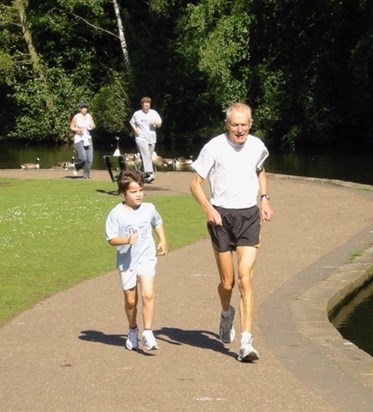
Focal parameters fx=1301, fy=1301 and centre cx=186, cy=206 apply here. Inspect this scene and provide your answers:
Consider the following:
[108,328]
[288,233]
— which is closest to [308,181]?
[288,233]

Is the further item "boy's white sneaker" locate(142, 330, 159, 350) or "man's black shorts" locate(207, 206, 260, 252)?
"man's black shorts" locate(207, 206, 260, 252)

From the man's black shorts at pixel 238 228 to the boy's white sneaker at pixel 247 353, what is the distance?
3.14ft

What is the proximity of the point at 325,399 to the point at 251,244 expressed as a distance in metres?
2.10

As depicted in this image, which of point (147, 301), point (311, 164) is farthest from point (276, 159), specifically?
point (147, 301)

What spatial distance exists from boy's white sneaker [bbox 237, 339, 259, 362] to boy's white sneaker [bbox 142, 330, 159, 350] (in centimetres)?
79

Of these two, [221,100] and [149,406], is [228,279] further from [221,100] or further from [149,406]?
[221,100]

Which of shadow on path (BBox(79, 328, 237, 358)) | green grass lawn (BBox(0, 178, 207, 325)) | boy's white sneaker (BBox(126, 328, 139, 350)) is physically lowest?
green grass lawn (BBox(0, 178, 207, 325))

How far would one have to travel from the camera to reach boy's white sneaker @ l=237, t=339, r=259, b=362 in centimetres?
963

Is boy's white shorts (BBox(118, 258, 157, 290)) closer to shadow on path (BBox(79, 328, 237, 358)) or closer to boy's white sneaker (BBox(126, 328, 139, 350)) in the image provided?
boy's white sneaker (BBox(126, 328, 139, 350))

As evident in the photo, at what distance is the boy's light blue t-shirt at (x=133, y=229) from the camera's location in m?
10.4

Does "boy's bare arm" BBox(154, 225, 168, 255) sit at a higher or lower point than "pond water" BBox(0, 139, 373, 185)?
higher

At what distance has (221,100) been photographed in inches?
2024

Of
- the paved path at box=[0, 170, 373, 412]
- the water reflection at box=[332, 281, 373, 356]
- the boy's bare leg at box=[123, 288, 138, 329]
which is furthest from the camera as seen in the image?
the water reflection at box=[332, 281, 373, 356]

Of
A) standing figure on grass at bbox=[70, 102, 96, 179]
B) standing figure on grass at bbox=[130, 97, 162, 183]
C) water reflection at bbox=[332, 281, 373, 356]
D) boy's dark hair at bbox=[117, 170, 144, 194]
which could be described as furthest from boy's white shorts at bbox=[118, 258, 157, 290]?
standing figure on grass at bbox=[70, 102, 96, 179]
